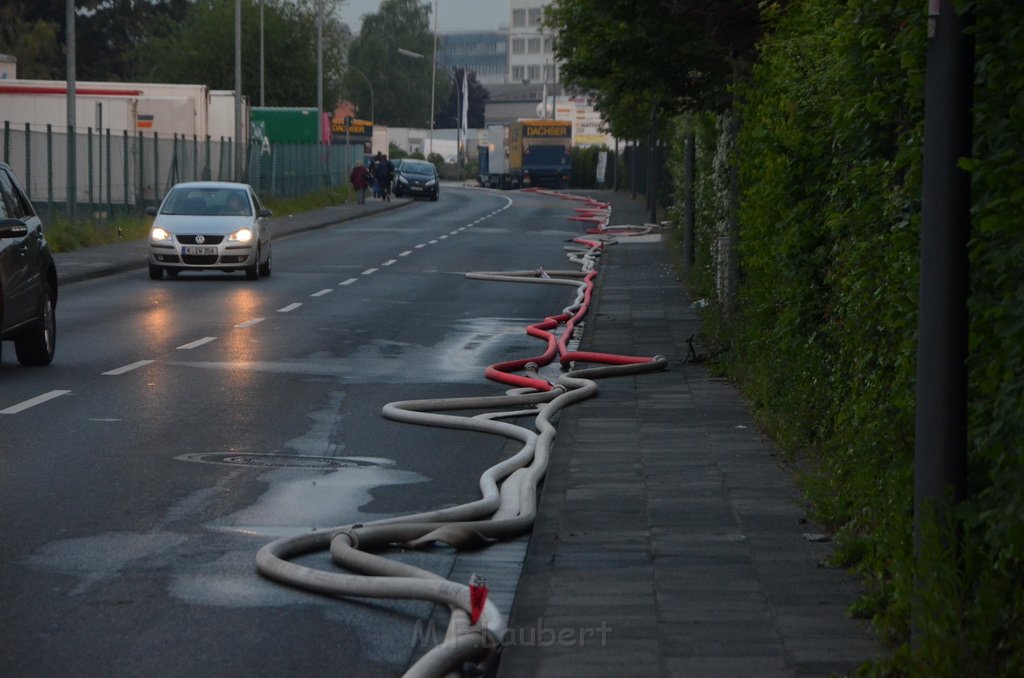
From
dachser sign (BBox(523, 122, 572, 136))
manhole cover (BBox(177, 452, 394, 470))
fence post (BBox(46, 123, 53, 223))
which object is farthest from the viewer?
dachser sign (BBox(523, 122, 572, 136))

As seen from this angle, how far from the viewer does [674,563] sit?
6746 mm

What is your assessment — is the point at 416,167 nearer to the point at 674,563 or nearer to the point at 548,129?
the point at 548,129

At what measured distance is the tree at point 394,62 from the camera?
573ft

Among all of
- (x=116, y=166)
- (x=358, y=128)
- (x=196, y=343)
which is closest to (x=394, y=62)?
(x=358, y=128)

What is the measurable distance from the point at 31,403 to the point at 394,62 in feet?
544

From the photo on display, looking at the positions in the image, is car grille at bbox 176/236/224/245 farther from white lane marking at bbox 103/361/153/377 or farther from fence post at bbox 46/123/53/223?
white lane marking at bbox 103/361/153/377

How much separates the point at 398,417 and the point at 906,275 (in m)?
6.17

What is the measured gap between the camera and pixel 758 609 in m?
5.96

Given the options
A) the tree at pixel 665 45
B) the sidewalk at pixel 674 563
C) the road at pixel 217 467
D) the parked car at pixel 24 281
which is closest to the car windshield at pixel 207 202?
the road at pixel 217 467

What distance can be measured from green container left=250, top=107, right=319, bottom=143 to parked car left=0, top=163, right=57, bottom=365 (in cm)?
5317

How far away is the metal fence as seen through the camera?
36.3m

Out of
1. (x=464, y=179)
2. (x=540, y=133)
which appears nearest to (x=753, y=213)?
(x=540, y=133)

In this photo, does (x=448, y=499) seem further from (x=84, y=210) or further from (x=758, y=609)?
(x=84, y=210)

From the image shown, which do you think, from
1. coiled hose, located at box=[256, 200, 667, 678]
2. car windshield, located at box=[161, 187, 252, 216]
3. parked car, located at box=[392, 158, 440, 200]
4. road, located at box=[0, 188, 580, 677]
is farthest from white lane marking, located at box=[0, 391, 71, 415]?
parked car, located at box=[392, 158, 440, 200]
